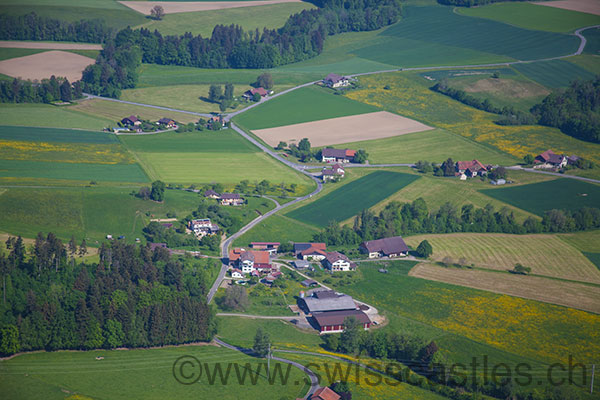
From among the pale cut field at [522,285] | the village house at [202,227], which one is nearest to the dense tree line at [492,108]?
the pale cut field at [522,285]

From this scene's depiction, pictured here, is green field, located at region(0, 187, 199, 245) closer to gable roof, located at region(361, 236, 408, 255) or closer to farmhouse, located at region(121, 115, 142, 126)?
gable roof, located at region(361, 236, 408, 255)

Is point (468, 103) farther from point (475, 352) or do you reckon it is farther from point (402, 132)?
point (475, 352)

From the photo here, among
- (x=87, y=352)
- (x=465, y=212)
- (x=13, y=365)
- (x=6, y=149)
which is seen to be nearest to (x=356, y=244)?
A: (x=465, y=212)

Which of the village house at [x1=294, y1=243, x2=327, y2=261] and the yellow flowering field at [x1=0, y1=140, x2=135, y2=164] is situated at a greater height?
the yellow flowering field at [x1=0, y1=140, x2=135, y2=164]

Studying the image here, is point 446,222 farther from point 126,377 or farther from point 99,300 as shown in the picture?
point 126,377

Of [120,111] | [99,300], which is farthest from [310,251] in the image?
[120,111]

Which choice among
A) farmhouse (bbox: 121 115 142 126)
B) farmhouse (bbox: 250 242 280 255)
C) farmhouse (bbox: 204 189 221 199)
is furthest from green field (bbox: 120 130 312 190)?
farmhouse (bbox: 250 242 280 255)
